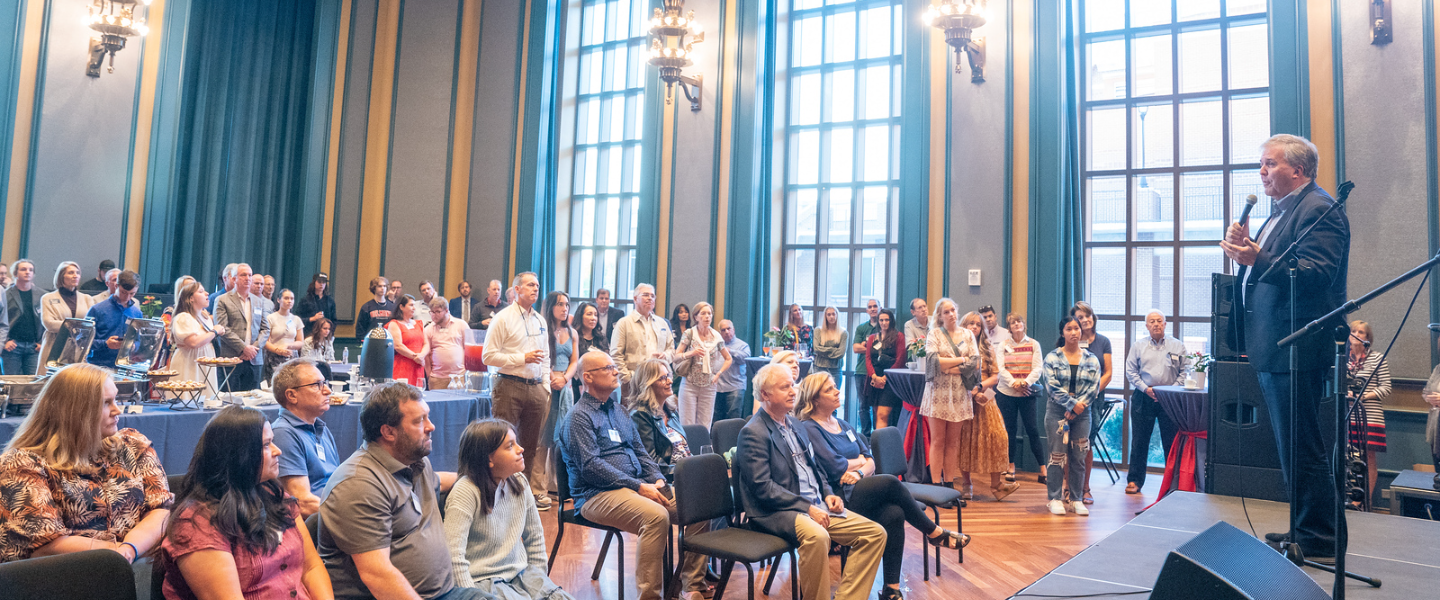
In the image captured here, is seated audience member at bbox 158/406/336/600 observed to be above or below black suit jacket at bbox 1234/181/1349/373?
below

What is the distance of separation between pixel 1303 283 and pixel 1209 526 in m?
0.81

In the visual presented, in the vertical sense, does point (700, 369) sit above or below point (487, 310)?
below

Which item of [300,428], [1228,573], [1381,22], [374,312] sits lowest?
[1228,573]

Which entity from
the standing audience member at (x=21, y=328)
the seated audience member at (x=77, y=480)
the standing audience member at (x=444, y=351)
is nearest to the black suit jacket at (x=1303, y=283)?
the seated audience member at (x=77, y=480)

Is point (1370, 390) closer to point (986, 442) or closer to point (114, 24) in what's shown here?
point (986, 442)

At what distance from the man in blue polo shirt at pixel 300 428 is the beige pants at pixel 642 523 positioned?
1.10m

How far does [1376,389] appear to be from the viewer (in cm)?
551

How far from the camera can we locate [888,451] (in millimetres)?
4406

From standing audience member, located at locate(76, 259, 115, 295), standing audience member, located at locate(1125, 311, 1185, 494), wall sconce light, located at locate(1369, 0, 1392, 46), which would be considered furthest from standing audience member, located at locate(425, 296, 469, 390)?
wall sconce light, located at locate(1369, 0, 1392, 46)

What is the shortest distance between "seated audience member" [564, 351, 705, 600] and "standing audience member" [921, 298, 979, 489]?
2749mm

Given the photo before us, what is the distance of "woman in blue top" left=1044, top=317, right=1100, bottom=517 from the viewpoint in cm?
561

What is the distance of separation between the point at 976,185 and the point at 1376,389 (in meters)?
3.31

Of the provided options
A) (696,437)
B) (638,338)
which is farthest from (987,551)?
(638,338)

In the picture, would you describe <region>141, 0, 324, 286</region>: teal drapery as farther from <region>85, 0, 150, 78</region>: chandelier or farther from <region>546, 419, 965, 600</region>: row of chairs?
<region>546, 419, 965, 600</region>: row of chairs
